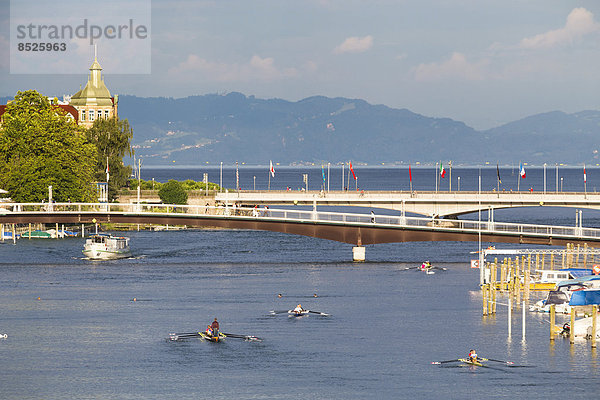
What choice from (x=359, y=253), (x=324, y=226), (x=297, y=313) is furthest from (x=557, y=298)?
(x=359, y=253)

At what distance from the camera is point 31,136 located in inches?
7185

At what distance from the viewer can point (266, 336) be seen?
9075 cm

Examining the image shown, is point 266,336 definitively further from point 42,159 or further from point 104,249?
point 42,159

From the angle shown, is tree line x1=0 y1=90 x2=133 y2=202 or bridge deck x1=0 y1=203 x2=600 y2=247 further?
tree line x1=0 y1=90 x2=133 y2=202

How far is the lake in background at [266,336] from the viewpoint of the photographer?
74062mm

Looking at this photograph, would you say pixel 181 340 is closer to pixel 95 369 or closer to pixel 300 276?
pixel 95 369

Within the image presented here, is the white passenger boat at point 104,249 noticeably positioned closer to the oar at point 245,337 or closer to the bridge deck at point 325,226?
the bridge deck at point 325,226

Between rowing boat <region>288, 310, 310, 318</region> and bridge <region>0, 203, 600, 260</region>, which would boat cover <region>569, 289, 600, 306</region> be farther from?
bridge <region>0, 203, 600, 260</region>

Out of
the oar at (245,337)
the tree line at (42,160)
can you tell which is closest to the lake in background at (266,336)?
the oar at (245,337)

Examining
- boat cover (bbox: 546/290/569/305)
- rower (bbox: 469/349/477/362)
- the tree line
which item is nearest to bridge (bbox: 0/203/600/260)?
the tree line

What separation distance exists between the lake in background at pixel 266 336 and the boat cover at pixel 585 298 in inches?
132

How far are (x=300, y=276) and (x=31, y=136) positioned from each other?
70051mm

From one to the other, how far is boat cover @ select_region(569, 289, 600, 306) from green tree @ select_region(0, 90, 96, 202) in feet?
335

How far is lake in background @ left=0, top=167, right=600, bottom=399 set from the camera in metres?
74.1
